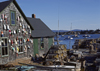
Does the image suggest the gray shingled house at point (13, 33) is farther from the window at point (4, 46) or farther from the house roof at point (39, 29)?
the house roof at point (39, 29)

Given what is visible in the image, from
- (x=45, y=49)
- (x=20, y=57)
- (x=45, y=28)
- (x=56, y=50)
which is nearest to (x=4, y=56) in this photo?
(x=20, y=57)

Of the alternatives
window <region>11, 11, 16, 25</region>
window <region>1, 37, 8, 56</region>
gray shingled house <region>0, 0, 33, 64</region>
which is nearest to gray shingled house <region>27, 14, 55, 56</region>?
gray shingled house <region>0, 0, 33, 64</region>

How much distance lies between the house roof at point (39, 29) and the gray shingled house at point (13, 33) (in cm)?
159

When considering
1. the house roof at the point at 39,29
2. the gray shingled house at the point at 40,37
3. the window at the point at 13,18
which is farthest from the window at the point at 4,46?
the house roof at the point at 39,29

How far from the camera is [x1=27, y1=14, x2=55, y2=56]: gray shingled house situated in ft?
61.1

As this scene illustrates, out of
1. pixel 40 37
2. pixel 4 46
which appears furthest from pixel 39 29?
pixel 4 46

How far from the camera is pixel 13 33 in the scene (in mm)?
15312

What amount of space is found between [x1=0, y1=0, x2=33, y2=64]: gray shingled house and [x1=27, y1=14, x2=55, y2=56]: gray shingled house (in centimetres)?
114

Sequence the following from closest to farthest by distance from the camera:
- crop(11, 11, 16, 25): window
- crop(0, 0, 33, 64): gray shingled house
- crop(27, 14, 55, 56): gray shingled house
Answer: crop(0, 0, 33, 64): gray shingled house, crop(11, 11, 16, 25): window, crop(27, 14, 55, 56): gray shingled house

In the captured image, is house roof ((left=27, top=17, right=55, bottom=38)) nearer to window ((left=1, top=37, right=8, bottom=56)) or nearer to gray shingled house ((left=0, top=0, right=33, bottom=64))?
gray shingled house ((left=0, top=0, right=33, bottom=64))

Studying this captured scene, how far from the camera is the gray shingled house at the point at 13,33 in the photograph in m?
14.3

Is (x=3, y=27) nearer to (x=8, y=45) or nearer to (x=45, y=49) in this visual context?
(x=8, y=45)

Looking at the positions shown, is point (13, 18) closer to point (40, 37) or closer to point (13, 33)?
point (13, 33)

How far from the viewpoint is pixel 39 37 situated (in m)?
19.0
